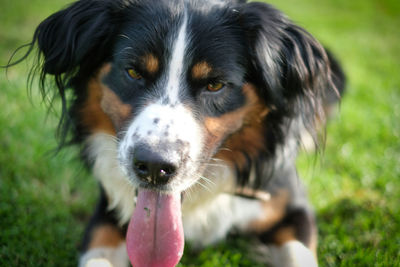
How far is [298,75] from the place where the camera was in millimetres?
2332

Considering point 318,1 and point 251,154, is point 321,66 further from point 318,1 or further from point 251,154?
point 318,1

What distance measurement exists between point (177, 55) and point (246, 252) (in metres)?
1.51

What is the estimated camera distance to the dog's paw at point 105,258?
2.22m

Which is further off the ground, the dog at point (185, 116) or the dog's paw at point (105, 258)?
the dog at point (185, 116)

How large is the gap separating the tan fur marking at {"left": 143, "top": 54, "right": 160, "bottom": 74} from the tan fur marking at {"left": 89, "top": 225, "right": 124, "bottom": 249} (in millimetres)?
1091

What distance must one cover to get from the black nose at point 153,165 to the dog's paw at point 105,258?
633 mm

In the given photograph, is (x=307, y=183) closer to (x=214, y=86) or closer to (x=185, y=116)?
(x=214, y=86)

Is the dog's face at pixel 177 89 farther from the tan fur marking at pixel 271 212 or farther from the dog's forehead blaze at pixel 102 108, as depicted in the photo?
the tan fur marking at pixel 271 212

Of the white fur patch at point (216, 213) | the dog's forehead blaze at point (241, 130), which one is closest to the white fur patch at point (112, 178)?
the white fur patch at point (216, 213)

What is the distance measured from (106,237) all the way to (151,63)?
1.16m

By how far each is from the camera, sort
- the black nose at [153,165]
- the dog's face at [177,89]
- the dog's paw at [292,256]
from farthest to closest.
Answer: the dog's paw at [292,256] → the dog's face at [177,89] → the black nose at [153,165]

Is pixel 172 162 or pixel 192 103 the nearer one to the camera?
pixel 172 162

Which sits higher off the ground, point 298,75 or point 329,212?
point 298,75

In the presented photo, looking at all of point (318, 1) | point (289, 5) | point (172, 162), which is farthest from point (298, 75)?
point (318, 1)
